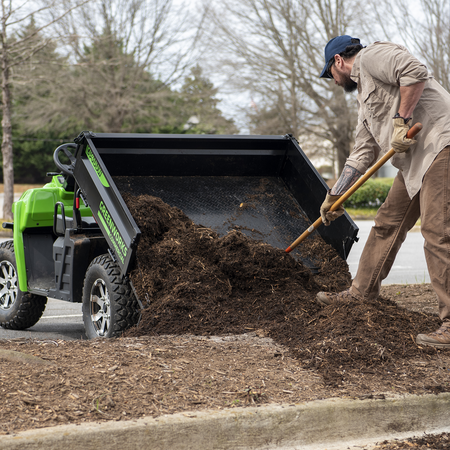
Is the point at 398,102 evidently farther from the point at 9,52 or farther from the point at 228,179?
the point at 9,52

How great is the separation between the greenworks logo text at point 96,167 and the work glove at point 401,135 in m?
2.19

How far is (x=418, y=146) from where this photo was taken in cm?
383

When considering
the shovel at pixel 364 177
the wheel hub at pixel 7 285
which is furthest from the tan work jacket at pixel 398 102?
the wheel hub at pixel 7 285

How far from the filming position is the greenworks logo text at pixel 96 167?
4516 millimetres

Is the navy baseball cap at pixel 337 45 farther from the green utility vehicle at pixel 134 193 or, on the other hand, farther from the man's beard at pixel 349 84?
the green utility vehicle at pixel 134 193

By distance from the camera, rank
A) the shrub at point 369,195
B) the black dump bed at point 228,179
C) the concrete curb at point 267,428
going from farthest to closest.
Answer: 1. the shrub at point 369,195
2. the black dump bed at point 228,179
3. the concrete curb at point 267,428

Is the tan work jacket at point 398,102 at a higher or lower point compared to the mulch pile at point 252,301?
higher

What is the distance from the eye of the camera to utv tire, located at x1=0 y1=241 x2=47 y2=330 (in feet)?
18.2

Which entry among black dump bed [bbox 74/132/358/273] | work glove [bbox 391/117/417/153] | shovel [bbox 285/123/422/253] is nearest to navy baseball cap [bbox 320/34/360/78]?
work glove [bbox 391/117/417/153]

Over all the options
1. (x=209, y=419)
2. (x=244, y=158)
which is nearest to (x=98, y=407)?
(x=209, y=419)

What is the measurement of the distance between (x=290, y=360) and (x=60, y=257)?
8.23 feet

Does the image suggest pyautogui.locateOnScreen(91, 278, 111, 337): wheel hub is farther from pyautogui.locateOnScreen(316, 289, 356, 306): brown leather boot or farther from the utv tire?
pyautogui.locateOnScreen(316, 289, 356, 306): brown leather boot

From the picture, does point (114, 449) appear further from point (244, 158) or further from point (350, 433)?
point (244, 158)

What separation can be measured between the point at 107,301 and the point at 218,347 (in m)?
1.14
